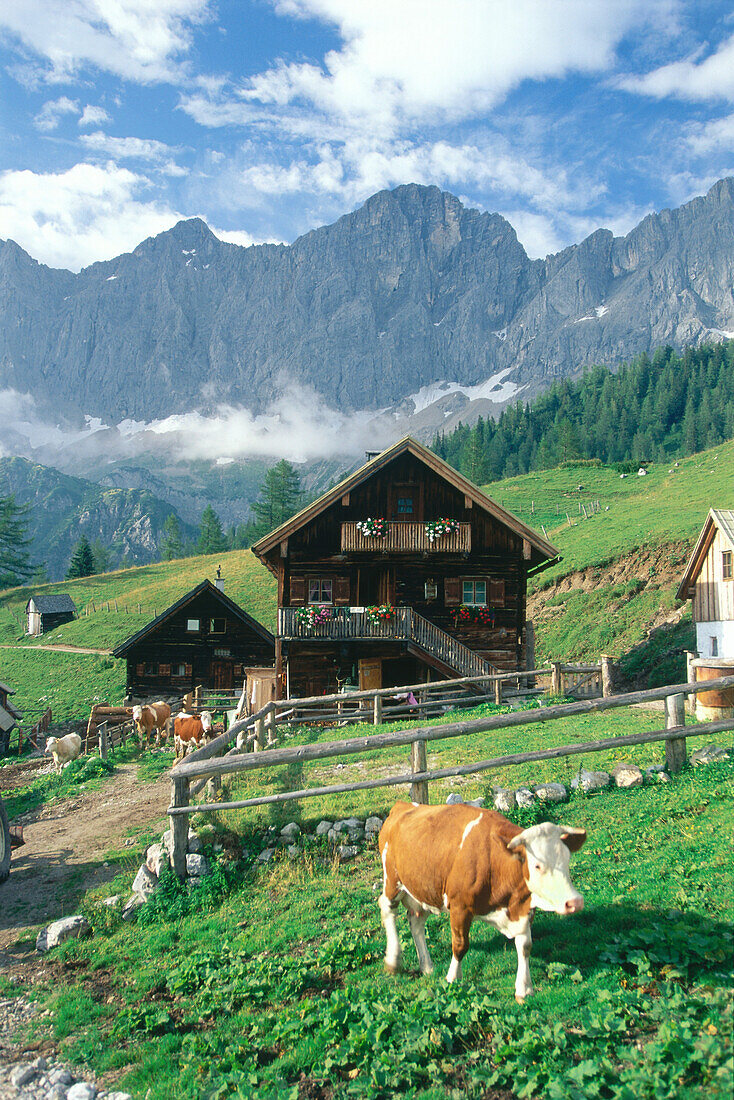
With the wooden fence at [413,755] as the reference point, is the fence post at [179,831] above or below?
below

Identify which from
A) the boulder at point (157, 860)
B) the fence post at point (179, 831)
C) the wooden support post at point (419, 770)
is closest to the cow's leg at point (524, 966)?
the wooden support post at point (419, 770)

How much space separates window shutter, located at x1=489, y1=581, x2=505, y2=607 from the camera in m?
A: 27.8

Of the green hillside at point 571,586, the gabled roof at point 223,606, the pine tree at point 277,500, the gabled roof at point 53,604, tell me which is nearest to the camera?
the green hillside at point 571,586

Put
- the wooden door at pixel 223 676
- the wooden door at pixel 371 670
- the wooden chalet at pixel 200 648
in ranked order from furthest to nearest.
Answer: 1. the wooden door at pixel 223 676
2. the wooden chalet at pixel 200 648
3. the wooden door at pixel 371 670

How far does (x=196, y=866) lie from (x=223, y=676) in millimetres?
33036

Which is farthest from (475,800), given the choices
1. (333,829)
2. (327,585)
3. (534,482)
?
(534,482)

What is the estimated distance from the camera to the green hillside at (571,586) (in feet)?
118

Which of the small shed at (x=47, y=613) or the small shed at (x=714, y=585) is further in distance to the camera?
the small shed at (x=47, y=613)

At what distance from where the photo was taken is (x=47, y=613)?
67438 mm

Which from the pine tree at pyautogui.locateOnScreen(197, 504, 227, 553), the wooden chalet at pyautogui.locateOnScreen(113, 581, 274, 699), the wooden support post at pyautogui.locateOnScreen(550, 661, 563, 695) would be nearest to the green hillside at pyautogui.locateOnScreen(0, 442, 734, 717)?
the wooden chalet at pyautogui.locateOnScreen(113, 581, 274, 699)

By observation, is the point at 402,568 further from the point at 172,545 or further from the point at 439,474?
the point at 172,545

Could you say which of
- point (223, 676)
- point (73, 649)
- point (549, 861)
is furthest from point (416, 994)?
point (73, 649)

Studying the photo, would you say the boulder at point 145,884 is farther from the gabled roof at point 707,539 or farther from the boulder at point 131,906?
the gabled roof at point 707,539

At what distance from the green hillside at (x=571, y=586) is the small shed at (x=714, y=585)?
6.86 ft
